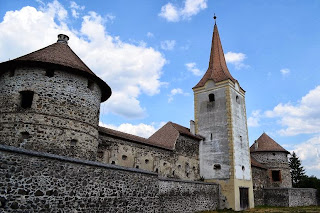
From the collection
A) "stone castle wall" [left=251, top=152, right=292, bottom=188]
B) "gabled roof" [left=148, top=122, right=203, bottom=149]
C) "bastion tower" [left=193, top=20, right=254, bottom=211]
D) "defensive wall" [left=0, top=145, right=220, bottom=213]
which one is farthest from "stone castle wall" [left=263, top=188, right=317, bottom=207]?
"defensive wall" [left=0, top=145, right=220, bottom=213]

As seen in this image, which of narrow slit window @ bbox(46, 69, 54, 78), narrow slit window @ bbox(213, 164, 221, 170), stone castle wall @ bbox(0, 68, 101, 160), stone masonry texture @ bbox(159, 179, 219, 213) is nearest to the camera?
stone castle wall @ bbox(0, 68, 101, 160)

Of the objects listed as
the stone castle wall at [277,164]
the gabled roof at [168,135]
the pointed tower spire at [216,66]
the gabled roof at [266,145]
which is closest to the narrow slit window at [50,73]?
the gabled roof at [168,135]

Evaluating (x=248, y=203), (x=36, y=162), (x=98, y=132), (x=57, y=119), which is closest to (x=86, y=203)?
(x=36, y=162)

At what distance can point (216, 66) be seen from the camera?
25281 mm

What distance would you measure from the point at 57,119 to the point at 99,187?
378 cm

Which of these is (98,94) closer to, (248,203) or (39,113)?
(39,113)

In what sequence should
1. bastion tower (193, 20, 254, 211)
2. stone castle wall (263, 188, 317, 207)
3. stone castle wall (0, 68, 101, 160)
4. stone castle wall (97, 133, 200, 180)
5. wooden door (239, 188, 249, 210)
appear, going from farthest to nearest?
stone castle wall (263, 188, 317, 207)
wooden door (239, 188, 249, 210)
bastion tower (193, 20, 254, 211)
stone castle wall (97, 133, 200, 180)
stone castle wall (0, 68, 101, 160)

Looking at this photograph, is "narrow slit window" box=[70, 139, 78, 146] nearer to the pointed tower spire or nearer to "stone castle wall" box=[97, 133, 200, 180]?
"stone castle wall" box=[97, 133, 200, 180]

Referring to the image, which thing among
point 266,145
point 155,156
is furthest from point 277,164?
point 155,156

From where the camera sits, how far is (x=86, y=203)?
923 centimetres

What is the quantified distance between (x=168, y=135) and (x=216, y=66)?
9.22 meters

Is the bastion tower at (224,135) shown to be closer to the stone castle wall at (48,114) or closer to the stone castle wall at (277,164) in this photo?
the stone castle wall at (277,164)

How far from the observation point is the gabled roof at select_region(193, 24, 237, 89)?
23683 mm

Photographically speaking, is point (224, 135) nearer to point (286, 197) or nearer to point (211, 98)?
point (211, 98)
